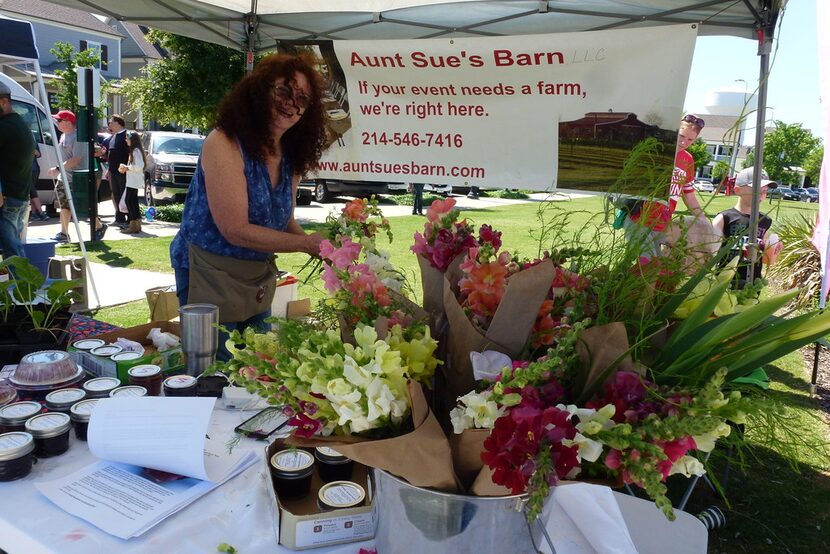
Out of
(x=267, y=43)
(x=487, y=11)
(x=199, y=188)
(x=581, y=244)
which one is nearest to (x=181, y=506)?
(x=581, y=244)

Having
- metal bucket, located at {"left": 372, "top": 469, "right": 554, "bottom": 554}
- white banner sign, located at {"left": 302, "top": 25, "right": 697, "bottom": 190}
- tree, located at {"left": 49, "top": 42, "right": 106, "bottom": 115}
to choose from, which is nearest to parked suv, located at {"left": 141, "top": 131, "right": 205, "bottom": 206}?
tree, located at {"left": 49, "top": 42, "right": 106, "bottom": 115}

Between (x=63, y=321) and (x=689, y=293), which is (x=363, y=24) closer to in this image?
(x=63, y=321)

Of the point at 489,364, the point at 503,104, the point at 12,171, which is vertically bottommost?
the point at 489,364

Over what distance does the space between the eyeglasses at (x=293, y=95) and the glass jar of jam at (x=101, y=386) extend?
115 cm

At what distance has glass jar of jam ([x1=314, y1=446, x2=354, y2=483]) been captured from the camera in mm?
1187

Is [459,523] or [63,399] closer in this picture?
[459,523]

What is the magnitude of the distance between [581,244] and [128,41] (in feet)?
140

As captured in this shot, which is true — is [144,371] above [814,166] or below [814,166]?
below

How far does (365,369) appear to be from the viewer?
81cm

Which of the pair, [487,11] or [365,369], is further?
[487,11]

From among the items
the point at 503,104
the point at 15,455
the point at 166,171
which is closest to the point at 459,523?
the point at 15,455

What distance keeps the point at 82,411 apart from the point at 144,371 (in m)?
0.22

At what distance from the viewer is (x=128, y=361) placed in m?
1.69

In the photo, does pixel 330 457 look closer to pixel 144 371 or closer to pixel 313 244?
pixel 144 371
